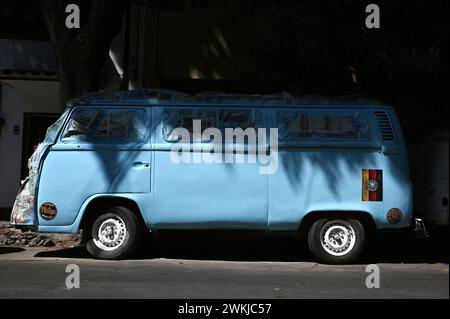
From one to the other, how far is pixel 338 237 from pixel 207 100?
8.70 feet

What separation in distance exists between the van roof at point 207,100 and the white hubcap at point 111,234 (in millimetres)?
1644

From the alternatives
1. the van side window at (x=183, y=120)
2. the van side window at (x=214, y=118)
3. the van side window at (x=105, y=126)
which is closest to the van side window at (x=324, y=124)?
the van side window at (x=214, y=118)

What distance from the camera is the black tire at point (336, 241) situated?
8.80m

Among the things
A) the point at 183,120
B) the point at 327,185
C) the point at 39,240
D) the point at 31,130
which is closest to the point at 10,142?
the point at 31,130

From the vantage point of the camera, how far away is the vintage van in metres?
8.70

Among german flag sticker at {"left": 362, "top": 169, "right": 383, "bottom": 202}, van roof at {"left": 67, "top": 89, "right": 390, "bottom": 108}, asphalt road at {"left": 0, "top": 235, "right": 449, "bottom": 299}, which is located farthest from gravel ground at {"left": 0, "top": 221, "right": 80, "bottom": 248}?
german flag sticker at {"left": 362, "top": 169, "right": 383, "bottom": 202}

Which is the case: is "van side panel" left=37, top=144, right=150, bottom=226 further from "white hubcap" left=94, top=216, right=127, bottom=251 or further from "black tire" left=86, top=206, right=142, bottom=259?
"white hubcap" left=94, top=216, right=127, bottom=251

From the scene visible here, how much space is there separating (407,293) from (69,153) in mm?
4747

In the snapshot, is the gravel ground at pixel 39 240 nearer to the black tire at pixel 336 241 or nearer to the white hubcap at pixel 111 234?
the white hubcap at pixel 111 234

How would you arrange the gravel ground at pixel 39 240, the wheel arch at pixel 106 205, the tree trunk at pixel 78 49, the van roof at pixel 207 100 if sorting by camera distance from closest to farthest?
the wheel arch at pixel 106 205
the van roof at pixel 207 100
the gravel ground at pixel 39 240
the tree trunk at pixel 78 49

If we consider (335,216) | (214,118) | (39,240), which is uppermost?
(214,118)

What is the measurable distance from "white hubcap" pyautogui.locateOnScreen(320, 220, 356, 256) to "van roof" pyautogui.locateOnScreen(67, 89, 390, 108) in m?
1.68

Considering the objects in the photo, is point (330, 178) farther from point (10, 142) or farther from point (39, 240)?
point (10, 142)

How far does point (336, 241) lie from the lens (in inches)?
349
